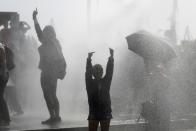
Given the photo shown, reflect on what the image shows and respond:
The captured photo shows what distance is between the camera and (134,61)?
65.6 feet

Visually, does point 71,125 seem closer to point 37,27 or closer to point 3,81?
point 3,81

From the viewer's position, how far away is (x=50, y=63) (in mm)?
12188

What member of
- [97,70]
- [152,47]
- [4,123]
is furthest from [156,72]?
[4,123]

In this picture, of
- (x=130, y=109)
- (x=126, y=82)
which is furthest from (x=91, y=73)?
(x=126, y=82)

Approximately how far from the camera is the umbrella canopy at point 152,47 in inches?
505

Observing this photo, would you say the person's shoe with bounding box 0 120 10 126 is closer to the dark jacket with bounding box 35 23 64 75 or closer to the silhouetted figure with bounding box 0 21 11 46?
the dark jacket with bounding box 35 23 64 75

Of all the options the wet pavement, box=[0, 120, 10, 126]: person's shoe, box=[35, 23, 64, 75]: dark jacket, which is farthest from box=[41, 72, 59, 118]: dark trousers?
box=[0, 120, 10, 126]: person's shoe

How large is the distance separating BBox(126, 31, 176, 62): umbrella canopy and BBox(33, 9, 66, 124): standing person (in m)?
1.95

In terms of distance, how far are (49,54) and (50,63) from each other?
182 mm

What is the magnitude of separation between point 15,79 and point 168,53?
460cm

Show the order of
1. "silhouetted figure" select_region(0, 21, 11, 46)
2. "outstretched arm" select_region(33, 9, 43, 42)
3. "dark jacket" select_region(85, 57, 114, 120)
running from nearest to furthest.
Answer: "dark jacket" select_region(85, 57, 114, 120) → "outstretched arm" select_region(33, 9, 43, 42) → "silhouetted figure" select_region(0, 21, 11, 46)

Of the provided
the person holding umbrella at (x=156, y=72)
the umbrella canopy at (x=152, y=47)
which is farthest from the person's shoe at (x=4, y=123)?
the umbrella canopy at (x=152, y=47)

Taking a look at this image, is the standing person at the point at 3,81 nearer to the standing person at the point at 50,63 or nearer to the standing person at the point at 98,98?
the standing person at the point at 50,63

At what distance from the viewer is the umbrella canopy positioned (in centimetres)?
1284
